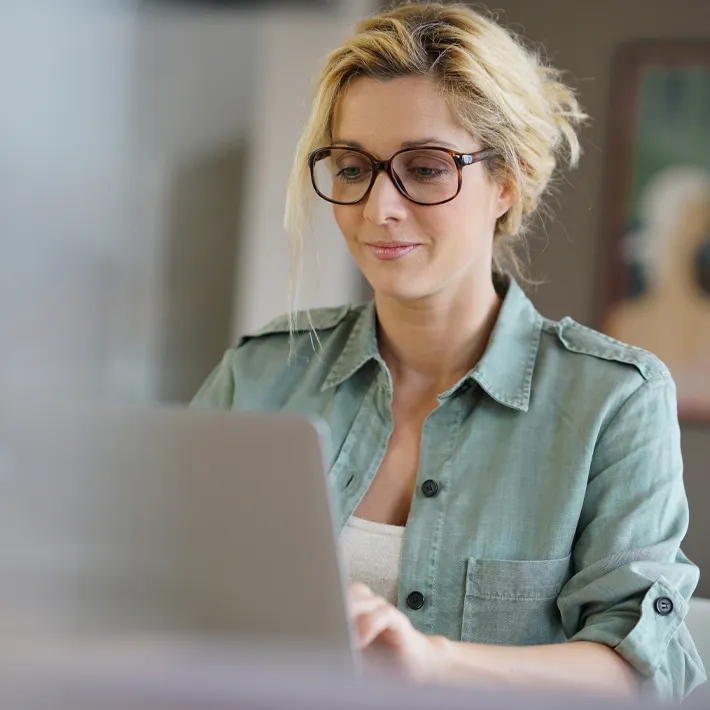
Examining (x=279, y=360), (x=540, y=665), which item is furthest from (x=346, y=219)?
(x=540, y=665)

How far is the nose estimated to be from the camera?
1.45 metres

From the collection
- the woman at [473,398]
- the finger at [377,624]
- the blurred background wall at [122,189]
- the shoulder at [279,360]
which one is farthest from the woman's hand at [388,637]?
the blurred background wall at [122,189]

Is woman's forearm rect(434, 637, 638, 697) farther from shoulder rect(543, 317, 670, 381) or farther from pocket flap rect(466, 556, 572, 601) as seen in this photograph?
shoulder rect(543, 317, 670, 381)

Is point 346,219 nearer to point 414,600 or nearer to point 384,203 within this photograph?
point 384,203

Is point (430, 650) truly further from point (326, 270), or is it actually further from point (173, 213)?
point (173, 213)

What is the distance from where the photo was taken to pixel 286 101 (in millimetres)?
3781

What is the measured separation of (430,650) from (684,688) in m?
0.45

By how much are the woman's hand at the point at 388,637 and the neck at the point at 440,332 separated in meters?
0.62

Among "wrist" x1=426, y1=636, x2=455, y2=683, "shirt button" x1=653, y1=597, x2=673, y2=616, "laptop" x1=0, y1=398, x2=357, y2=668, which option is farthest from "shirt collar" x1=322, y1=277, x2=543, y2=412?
"laptop" x1=0, y1=398, x2=357, y2=668

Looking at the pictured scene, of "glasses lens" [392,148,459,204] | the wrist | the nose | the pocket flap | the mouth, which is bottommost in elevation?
the pocket flap

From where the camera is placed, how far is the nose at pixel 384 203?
1.45 m

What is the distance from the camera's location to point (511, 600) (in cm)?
136

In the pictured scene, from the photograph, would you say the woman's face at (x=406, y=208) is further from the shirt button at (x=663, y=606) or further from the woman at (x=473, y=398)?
the shirt button at (x=663, y=606)

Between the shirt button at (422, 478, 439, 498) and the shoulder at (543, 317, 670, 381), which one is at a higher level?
the shoulder at (543, 317, 670, 381)
